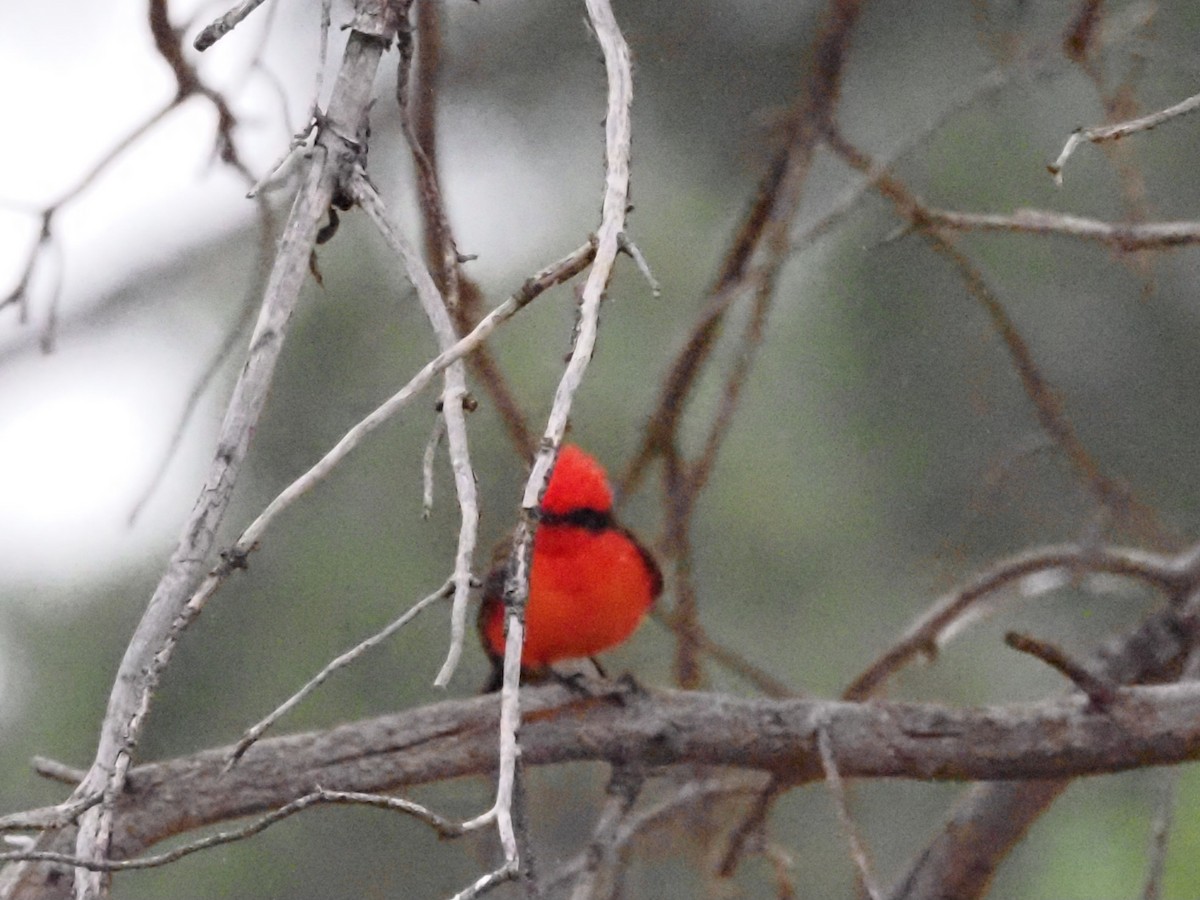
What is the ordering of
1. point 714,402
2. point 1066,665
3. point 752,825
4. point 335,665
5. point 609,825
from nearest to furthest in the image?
point 335,665
point 1066,665
point 609,825
point 752,825
point 714,402

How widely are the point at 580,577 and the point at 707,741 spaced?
0.37 meters

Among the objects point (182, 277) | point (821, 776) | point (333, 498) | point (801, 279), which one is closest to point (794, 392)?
point (801, 279)

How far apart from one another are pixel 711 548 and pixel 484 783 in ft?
4.68

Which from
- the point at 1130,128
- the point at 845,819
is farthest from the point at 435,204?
the point at 845,819

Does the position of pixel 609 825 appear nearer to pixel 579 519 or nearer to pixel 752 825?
pixel 752 825

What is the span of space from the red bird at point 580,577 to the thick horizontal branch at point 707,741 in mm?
292

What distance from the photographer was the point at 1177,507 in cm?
278

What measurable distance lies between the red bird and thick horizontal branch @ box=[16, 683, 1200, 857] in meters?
0.29

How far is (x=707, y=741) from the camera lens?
1.48m

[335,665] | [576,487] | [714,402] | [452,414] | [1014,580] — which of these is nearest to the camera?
[335,665]

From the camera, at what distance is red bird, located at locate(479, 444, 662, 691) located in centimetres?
181

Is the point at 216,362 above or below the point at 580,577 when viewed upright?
below

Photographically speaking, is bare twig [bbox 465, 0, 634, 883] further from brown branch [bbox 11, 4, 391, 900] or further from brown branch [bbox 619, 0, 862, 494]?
brown branch [bbox 619, 0, 862, 494]

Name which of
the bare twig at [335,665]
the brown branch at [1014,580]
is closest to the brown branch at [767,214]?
the brown branch at [1014,580]
